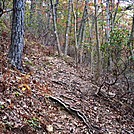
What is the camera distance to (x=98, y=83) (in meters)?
8.84

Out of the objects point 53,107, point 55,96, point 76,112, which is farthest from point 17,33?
point 76,112

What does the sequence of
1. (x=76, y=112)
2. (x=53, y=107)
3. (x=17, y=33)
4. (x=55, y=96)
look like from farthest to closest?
(x=17, y=33), (x=55, y=96), (x=76, y=112), (x=53, y=107)

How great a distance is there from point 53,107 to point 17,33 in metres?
2.45

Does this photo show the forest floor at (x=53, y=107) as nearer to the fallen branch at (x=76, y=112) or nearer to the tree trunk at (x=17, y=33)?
the fallen branch at (x=76, y=112)

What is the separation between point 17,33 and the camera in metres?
6.42

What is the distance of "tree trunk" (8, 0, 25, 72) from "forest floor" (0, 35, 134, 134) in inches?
12.0

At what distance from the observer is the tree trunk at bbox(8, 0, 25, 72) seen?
632 cm

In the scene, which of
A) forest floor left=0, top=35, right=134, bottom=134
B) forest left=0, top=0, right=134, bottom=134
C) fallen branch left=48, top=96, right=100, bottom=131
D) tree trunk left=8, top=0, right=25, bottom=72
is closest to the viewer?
forest floor left=0, top=35, right=134, bottom=134

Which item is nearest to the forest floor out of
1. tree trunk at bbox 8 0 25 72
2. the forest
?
the forest

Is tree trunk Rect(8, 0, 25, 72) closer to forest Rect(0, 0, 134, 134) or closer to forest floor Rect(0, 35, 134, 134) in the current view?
forest Rect(0, 0, 134, 134)

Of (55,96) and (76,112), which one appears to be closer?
(76,112)

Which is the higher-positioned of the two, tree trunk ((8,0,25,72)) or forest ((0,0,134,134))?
tree trunk ((8,0,25,72))

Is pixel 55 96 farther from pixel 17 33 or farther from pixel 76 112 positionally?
pixel 17 33

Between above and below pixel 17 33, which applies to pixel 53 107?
below
